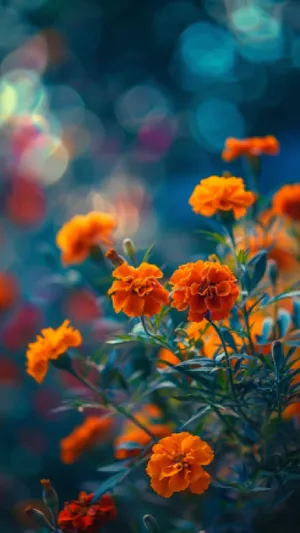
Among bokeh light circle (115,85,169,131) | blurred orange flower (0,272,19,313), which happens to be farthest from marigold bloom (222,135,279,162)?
bokeh light circle (115,85,169,131)

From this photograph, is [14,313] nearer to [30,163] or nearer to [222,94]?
[30,163]

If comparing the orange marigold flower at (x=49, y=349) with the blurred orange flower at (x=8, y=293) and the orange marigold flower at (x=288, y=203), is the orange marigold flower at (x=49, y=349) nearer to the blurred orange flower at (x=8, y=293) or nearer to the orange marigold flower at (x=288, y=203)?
the orange marigold flower at (x=288, y=203)

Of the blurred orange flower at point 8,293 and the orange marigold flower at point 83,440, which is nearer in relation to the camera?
the orange marigold flower at point 83,440

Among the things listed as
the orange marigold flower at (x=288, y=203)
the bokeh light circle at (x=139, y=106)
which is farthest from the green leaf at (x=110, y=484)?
the bokeh light circle at (x=139, y=106)

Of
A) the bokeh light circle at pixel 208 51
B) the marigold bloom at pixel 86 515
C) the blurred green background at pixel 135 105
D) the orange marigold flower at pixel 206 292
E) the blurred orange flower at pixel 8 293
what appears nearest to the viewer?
the orange marigold flower at pixel 206 292

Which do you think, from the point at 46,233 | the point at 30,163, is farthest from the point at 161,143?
the point at 46,233

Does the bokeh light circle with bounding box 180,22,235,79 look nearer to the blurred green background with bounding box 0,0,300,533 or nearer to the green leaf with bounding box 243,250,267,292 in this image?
the blurred green background with bounding box 0,0,300,533
